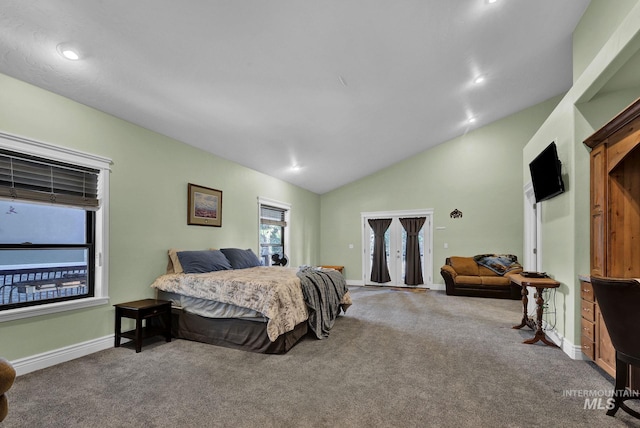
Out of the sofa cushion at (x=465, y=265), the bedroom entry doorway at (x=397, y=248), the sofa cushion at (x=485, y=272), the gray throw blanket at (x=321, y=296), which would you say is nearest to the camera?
the gray throw blanket at (x=321, y=296)

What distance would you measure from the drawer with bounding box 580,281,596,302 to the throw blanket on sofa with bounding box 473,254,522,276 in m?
3.67

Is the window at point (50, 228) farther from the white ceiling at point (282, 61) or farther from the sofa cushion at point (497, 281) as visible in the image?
the sofa cushion at point (497, 281)

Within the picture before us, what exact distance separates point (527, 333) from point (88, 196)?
5.30m

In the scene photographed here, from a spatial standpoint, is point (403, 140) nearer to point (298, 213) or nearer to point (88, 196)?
point (298, 213)

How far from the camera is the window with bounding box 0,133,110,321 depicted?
8.73ft

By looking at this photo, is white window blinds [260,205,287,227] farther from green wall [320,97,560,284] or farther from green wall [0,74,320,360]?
green wall [320,97,560,284]

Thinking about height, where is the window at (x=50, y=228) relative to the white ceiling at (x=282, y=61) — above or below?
below

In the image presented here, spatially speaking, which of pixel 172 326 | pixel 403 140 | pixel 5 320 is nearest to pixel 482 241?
pixel 403 140

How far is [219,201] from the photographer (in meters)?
4.90

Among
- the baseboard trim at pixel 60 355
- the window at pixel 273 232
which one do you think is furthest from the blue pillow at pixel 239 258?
the baseboard trim at pixel 60 355

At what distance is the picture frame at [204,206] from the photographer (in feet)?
14.3

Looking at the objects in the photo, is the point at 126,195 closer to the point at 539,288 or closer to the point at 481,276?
the point at 539,288

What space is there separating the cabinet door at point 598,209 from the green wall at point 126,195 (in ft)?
15.1

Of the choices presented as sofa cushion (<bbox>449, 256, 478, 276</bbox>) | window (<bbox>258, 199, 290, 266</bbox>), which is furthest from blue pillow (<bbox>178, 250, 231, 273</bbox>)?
sofa cushion (<bbox>449, 256, 478, 276</bbox>)
